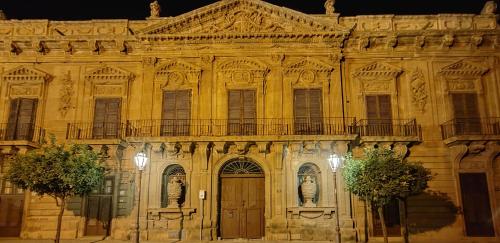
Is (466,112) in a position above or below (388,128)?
above

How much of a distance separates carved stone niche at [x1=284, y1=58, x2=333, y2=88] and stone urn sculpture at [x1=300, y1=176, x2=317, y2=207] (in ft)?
14.9

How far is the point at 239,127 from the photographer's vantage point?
18.3m

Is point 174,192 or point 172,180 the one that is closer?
point 174,192

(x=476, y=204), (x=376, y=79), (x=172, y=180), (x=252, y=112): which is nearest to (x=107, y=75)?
(x=172, y=180)

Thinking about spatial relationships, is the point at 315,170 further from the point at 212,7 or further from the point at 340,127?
the point at 212,7

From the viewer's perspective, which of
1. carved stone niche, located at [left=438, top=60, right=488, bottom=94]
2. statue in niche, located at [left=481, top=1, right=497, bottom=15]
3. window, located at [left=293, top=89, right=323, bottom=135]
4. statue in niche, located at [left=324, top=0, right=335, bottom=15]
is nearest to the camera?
window, located at [left=293, top=89, right=323, bottom=135]

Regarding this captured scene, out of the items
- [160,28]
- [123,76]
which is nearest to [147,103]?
[123,76]

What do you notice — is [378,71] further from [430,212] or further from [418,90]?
[430,212]

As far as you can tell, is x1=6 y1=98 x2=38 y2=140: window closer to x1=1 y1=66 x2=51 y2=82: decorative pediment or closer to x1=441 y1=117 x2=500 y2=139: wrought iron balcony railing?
x1=1 y1=66 x2=51 y2=82: decorative pediment

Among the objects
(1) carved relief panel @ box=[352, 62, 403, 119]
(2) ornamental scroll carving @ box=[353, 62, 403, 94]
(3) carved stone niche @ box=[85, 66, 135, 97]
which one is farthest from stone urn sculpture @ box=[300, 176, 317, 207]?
(3) carved stone niche @ box=[85, 66, 135, 97]

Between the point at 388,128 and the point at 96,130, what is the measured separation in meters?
13.4

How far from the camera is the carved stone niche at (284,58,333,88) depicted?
62.3 feet

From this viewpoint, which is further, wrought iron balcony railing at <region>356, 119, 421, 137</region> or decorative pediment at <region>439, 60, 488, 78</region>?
decorative pediment at <region>439, 60, 488, 78</region>

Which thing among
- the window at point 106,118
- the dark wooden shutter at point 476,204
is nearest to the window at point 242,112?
the window at point 106,118
